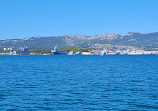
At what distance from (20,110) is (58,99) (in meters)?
5.03

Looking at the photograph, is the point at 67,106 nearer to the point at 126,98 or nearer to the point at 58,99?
the point at 58,99

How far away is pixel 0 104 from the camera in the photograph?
26125 mm

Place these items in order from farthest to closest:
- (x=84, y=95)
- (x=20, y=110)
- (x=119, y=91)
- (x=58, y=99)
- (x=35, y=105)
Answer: (x=119, y=91) → (x=84, y=95) → (x=58, y=99) → (x=35, y=105) → (x=20, y=110)

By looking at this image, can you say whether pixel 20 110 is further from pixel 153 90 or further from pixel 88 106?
pixel 153 90

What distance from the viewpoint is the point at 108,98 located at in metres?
28.6

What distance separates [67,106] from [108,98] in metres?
5.14

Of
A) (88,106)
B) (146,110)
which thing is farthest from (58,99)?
(146,110)

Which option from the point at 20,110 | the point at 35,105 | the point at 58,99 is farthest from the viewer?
the point at 58,99

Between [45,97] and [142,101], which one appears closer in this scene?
[142,101]

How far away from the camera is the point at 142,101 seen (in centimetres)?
2725

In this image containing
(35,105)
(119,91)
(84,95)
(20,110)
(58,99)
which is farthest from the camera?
(119,91)

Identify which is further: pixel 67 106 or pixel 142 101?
pixel 142 101

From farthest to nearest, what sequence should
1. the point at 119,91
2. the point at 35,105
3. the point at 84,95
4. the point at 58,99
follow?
the point at 119,91 < the point at 84,95 < the point at 58,99 < the point at 35,105

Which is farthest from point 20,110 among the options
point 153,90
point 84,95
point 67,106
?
point 153,90
